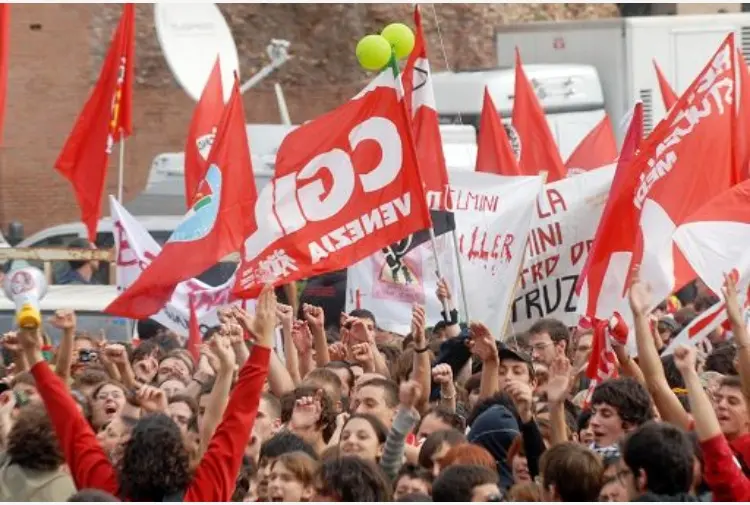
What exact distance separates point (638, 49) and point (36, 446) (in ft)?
49.2

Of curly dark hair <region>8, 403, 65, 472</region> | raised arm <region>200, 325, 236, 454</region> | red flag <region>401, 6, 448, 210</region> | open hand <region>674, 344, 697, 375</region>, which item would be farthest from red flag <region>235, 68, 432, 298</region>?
open hand <region>674, 344, 697, 375</region>

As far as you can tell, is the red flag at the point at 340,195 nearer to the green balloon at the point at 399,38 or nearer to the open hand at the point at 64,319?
the open hand at the point at 64,319

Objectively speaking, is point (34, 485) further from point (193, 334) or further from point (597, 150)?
point (597, 150)

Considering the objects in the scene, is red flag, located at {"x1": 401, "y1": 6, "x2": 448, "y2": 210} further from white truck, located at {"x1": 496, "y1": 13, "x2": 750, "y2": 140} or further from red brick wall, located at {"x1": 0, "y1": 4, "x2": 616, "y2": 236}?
red brick wall, located at {"x1": 0, "y1": 4, "x2": 616, "y2": 236}

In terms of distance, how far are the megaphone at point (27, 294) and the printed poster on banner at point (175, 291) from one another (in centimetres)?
326

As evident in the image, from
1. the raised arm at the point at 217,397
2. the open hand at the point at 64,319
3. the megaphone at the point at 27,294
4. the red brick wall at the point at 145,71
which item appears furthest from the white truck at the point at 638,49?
the raised arm at the point at 217,397

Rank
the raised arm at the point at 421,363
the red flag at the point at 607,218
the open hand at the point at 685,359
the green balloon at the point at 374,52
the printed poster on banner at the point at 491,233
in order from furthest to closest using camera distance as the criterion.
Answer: the green balloon at the point at 374,52
the printed poster on banner at the point at 491,233
the red flag at the point at 607,218
the raised arm at the point at 421,363
the open hand at the point at 685,359

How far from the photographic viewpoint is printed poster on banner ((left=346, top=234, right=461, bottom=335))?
12.5 metres

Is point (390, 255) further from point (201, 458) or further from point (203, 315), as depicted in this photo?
point (201, 458)

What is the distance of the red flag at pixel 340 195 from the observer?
36.0ft

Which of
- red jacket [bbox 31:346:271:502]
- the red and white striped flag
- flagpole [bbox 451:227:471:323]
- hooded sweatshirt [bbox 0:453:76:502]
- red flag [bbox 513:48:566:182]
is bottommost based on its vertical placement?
red flag [bbox 513:48:566:182]

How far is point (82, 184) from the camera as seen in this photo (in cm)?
1531

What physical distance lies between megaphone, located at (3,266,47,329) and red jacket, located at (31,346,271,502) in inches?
8.5

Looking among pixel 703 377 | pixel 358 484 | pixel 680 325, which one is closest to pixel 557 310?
pixel 680 325
